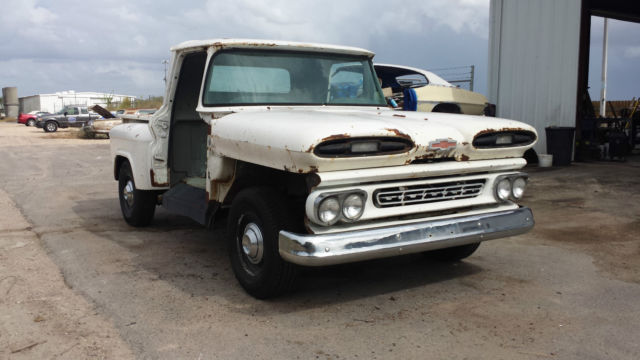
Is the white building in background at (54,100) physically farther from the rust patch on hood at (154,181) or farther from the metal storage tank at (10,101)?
the rust patch on hood at (154,181)

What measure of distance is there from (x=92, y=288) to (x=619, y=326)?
366cm

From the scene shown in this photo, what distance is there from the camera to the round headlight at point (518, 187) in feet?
14.1

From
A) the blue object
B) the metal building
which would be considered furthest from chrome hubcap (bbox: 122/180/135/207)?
the metal building

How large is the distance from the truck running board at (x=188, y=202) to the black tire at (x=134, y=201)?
811 millimetres

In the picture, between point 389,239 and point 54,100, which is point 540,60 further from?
point 54,100

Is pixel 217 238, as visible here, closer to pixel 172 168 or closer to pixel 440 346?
pixel 172 168

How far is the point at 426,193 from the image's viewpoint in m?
3.86

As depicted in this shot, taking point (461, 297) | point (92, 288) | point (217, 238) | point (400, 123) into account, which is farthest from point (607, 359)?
point (217, 238)

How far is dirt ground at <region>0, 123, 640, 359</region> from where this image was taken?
128 inches

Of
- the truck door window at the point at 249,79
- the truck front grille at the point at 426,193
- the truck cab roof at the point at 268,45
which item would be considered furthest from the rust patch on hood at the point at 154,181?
the truck front grille at the point at 426,193

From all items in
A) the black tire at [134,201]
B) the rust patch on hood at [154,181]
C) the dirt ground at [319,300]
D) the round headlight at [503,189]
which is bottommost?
the dirt ground at [319,300]

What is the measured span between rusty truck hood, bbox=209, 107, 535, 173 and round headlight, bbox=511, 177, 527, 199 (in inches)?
7.5

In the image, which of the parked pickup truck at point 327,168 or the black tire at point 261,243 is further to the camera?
the black tire at point 261,243

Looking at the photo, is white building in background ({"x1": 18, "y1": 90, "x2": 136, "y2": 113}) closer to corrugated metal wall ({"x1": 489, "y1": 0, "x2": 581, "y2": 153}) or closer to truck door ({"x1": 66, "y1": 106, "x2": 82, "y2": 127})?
truck door ({"x1": 66, "y1": 106, "x2": 82, "y2": 127})
